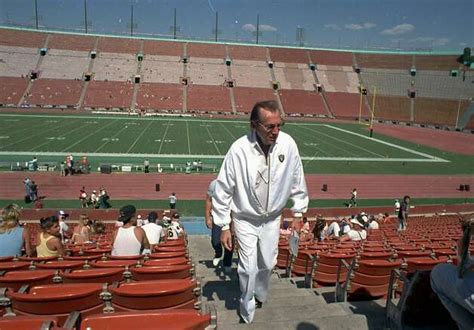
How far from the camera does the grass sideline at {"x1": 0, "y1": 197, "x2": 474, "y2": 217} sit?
57.3 ft

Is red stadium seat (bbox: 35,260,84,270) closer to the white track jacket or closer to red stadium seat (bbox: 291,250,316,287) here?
the white track jacket

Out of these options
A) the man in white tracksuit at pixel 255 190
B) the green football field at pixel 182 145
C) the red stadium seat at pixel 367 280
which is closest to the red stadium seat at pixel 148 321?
the man in white tracksuit at pixel 255 190

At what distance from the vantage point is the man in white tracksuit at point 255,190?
355 centimetres

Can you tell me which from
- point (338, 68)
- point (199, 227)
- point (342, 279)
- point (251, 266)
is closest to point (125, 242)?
point (251, 266)

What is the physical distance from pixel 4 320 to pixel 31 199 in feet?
57.8

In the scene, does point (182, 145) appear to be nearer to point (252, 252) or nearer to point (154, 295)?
point (252, 252)

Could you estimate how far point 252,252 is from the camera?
366 centimetres

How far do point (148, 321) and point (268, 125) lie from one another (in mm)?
1880

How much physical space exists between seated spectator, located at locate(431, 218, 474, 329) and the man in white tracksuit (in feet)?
4.66

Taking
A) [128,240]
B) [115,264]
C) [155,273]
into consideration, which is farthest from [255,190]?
[128,240]

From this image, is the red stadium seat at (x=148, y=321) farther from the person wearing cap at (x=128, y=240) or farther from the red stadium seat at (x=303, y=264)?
the red stadium seat at (x=303, y=264)

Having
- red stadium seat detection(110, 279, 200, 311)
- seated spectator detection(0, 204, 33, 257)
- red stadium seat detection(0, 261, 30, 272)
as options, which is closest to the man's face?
red stadium seat detection(110, 279, 200, 311)

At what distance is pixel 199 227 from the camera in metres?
15.8

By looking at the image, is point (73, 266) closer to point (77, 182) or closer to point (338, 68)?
point (77, 182)
